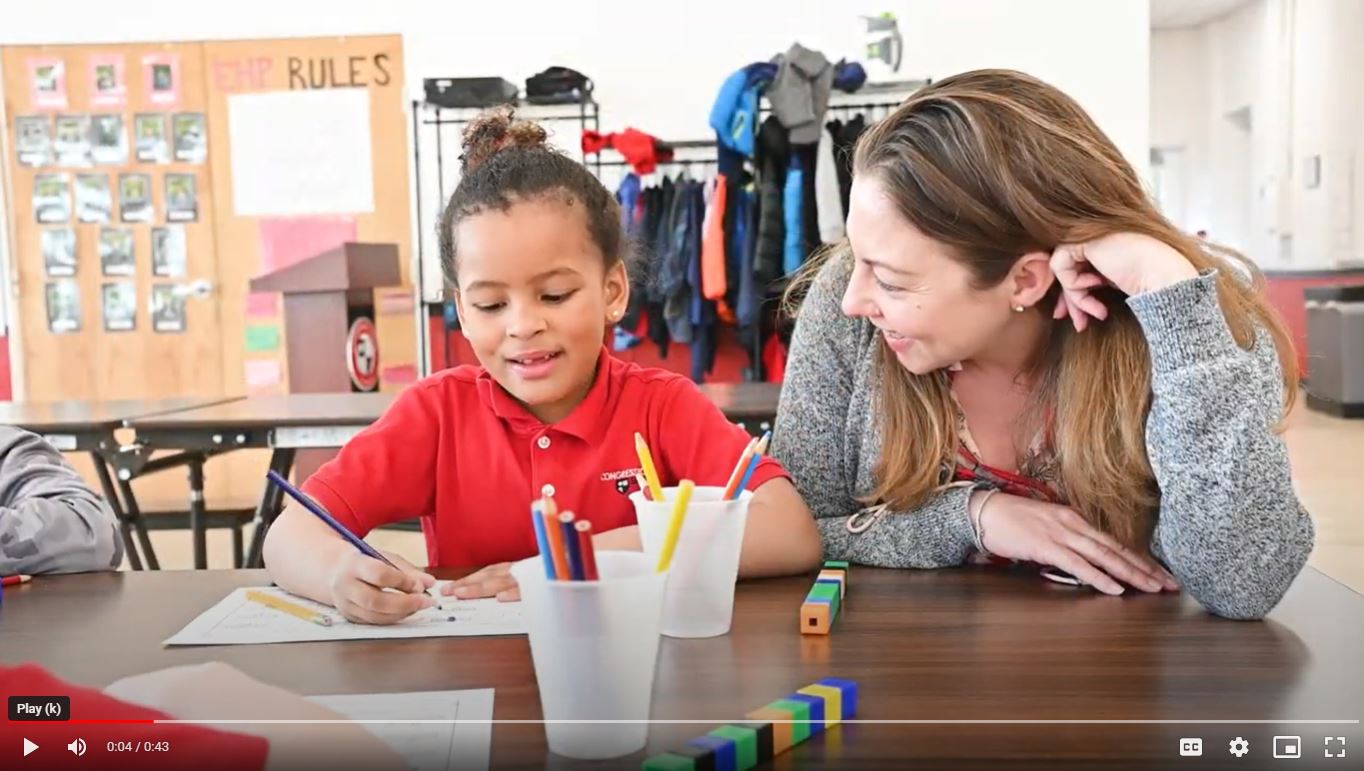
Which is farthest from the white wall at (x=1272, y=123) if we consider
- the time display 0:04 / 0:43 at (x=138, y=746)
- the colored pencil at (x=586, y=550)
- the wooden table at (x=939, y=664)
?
the time display 0:04 / 0:43 at (x=138, y=746)

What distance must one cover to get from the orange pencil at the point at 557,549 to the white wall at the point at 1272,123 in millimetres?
799

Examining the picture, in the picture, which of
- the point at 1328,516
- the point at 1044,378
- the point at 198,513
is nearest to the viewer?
the point at 1044,378

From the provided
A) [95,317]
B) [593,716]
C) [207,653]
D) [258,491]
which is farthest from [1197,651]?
[95,317]

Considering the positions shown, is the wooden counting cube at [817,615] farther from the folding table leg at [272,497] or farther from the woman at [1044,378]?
the folding table leg at [272,497]

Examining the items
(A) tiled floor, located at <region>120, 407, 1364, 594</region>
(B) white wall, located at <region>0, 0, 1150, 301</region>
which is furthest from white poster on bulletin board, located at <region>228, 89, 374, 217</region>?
(A) tiled floor, located at <region>120, 407, 1364, 594</region>

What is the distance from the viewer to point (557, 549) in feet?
1.60

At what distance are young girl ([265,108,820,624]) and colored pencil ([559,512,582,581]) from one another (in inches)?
17.3

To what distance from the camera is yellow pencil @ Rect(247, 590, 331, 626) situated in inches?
29.5

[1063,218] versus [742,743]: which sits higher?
[1063,218]

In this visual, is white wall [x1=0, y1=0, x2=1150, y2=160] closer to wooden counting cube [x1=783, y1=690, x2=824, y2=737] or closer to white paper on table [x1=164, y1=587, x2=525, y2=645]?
white paper on table [x1=164, y1=587, x2=525, y2=645]

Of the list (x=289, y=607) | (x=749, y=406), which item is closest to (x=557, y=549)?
(x=289, y=607)

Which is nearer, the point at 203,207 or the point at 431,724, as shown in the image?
the point at 431,724

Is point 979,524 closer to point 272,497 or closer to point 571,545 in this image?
point 571,545

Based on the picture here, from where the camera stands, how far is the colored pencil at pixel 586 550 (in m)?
0.49
